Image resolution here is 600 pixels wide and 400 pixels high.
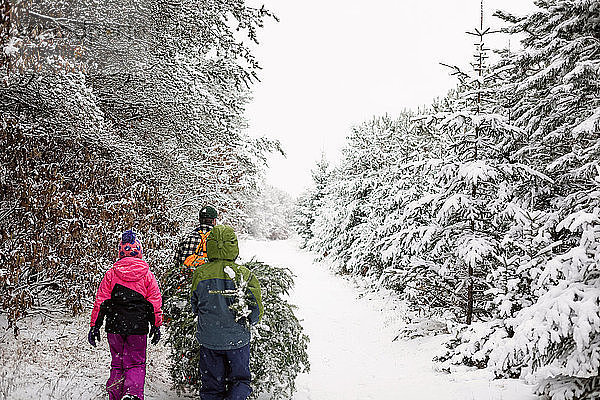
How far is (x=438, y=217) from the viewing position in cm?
810

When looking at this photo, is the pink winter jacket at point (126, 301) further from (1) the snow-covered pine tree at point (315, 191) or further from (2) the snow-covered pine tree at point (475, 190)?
(1) the snow-covered pine tree at point (315, 191)

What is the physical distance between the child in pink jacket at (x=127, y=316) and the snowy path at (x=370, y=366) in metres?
2.61

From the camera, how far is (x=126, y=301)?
4.65 metres

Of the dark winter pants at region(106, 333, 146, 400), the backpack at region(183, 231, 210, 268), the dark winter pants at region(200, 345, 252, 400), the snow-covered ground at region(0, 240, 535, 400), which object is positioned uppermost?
the backpack at region(183, 231, 210, 268)

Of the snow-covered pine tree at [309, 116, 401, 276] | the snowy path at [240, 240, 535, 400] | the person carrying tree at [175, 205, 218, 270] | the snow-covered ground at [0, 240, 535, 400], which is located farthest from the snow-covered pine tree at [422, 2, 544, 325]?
the snow-covered pine tree at [309, 116, 401, 276]

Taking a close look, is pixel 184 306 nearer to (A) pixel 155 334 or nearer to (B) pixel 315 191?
(A) pixel 155 334

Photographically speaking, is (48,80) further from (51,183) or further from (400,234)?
(400,234)

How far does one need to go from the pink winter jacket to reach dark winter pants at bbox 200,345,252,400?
85 cm

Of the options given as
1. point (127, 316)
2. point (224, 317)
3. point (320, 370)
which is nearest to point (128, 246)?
point (127, 316)

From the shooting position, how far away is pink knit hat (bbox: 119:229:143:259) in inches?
188

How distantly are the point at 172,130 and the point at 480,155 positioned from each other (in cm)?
629

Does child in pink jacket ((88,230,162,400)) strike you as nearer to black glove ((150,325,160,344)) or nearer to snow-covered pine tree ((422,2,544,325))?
black glove ((150,325,160,344))

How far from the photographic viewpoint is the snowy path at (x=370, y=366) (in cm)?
616

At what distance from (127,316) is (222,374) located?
1289 mm
